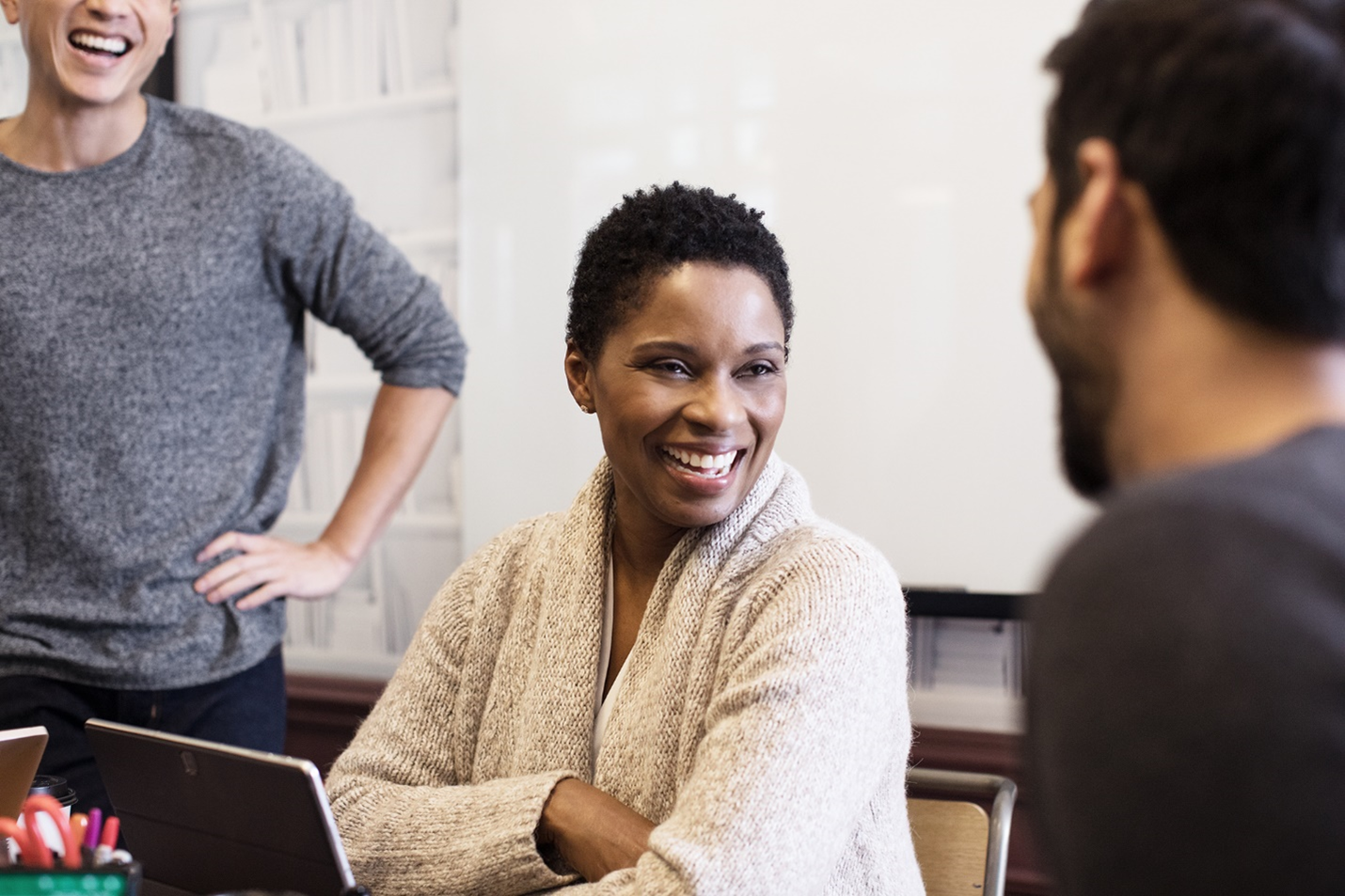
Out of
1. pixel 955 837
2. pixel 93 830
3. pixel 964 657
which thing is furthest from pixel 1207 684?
pixel 964 657

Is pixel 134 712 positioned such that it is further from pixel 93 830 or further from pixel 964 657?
pixel 964 657

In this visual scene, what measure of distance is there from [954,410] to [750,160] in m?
0.62

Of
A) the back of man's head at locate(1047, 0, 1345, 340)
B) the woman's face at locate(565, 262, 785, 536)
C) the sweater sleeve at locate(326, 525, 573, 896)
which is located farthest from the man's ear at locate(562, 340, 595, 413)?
the back of man's head at locate(1047, 0, 1345, 340)

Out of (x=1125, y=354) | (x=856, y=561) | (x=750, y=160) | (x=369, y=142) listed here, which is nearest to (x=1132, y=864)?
(x=1125, y=354)

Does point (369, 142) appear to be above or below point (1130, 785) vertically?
above

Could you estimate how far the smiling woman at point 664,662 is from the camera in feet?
3.69

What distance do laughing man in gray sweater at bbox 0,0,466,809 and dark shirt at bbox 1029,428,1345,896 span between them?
1.48 meters

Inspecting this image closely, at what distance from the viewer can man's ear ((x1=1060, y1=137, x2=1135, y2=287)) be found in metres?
0.63

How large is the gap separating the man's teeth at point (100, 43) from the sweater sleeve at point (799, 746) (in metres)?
1.29

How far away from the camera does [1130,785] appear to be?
51 centimetres

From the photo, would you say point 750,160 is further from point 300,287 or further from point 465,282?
point 300,287

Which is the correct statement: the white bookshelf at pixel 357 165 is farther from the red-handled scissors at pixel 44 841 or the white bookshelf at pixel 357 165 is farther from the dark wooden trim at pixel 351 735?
the red-handled scissors at pixel 44 841

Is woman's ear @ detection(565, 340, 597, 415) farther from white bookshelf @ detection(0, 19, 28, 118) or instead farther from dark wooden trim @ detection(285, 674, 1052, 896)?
white bookshelf @ detection(0, 19, 28, 118)

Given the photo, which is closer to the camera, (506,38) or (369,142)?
(506,38)
